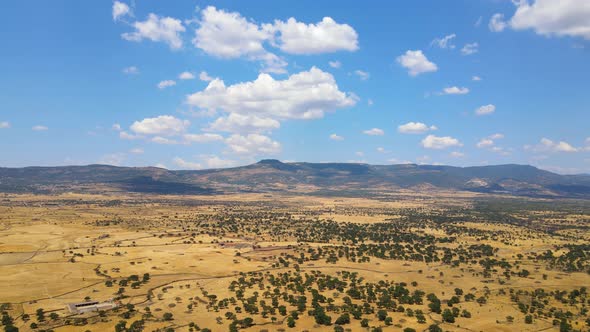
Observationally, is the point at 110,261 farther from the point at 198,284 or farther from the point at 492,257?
the point at 492,257

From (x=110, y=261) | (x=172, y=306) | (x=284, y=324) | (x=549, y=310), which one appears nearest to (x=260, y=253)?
(x=110, y=261)

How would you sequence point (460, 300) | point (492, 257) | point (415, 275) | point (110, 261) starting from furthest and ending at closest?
1. point (492, 257)
2. point (110, 261)
3. point (415, 275)
4. point (460, 300)

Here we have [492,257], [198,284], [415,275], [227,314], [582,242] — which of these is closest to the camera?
[227,314]

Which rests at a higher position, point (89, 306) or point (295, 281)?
point (295, 281)

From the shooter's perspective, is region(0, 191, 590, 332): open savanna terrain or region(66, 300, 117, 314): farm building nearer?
region(0, 191, 590, 332): open savanna terrain

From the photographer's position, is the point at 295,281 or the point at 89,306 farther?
the point at 295,281

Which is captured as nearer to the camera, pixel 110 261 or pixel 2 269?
pixel 2 269

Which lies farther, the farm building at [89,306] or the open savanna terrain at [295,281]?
the farm building at [89,306]

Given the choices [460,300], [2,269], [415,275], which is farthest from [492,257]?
[2,269]
